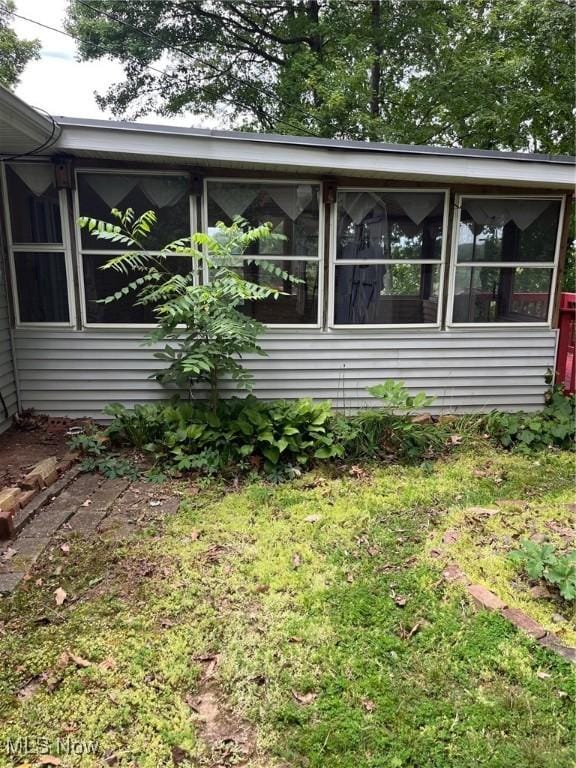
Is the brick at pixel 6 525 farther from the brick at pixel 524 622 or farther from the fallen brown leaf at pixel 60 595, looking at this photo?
the brick at pixel 524 622

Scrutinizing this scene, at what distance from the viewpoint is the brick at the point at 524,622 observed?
7.27 ft

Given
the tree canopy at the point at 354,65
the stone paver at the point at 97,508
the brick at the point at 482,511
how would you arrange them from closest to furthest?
the stone paver at the point at 97,508 < the brick at the point at 482,511 < the tree canopy at the point at 354,65

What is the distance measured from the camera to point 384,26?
12000 millimetres

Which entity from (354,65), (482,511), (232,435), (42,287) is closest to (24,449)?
(42,287)

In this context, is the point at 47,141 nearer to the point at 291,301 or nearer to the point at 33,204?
the point at 33,204

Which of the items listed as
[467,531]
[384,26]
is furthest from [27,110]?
[384,26]

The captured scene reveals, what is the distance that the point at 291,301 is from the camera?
511 cm

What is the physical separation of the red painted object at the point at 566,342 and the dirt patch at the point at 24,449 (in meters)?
5.07

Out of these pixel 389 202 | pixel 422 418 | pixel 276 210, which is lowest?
pixel 422 418

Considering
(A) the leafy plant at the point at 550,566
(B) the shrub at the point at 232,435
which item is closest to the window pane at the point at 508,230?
(B) the shrub at the point at 232,435

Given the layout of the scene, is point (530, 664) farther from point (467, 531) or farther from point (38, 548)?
point (38, 548)

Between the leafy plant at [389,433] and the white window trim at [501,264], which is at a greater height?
the white window trim at [501,264]

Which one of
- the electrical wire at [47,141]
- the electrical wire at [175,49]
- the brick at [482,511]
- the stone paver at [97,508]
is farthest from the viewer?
the electrical wire at [175,49]

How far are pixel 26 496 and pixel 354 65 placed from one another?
442 inches
